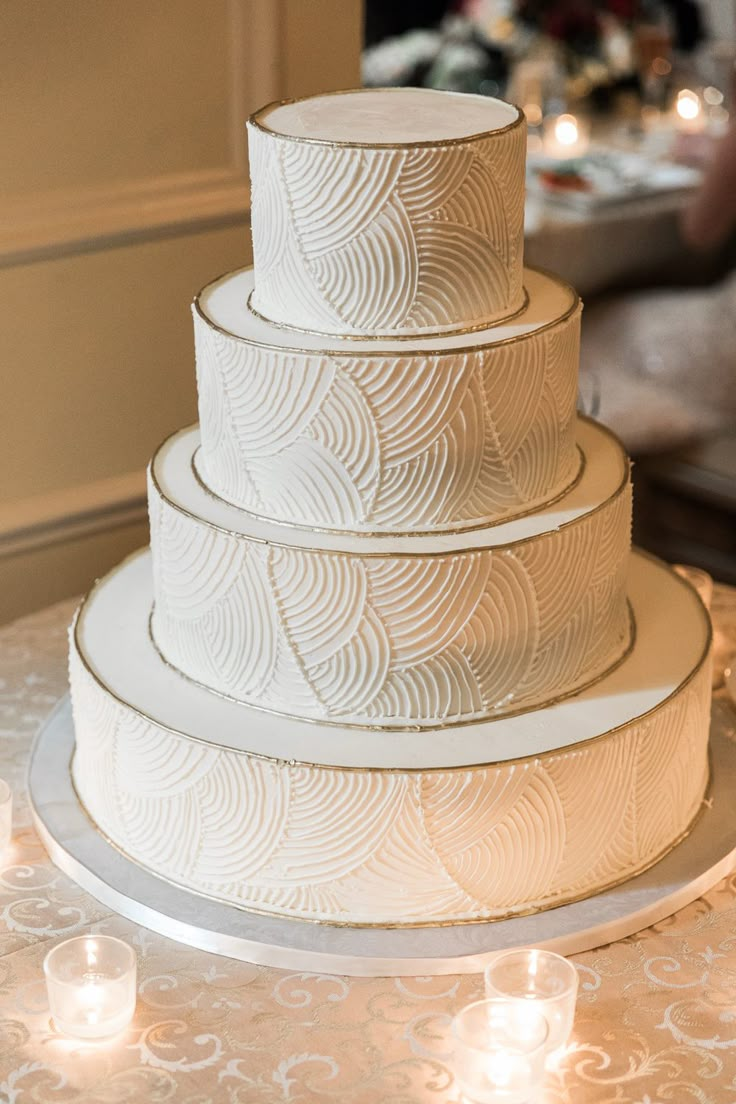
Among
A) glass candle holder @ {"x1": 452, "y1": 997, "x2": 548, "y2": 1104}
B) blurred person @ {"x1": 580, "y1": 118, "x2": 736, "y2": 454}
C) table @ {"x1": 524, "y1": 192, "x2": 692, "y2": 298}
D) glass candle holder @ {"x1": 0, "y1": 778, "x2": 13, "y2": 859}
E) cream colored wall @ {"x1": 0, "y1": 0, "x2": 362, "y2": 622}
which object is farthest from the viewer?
table @ {"x1": 524, "y1": 192, "x2": 692, "y2": 298}

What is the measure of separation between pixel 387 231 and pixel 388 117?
0.24 m

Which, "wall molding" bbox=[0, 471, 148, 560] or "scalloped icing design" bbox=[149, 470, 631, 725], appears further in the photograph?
"wall molding" bbox=[0, 471, 148, 560]

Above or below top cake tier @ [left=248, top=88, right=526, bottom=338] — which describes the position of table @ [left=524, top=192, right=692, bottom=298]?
below

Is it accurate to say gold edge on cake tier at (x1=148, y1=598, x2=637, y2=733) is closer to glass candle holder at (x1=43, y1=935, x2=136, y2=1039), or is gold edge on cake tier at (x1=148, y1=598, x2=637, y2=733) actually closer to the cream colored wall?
glass candle holder at (x1=43, y1=935, x2=136, y2=1039)

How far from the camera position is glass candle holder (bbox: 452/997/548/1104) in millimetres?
1901

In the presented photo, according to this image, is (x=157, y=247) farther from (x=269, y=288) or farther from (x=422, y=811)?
(x=422, y=811)

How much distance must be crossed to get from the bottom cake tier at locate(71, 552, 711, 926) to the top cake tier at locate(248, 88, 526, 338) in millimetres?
611

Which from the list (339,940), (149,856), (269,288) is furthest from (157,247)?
(339,940)

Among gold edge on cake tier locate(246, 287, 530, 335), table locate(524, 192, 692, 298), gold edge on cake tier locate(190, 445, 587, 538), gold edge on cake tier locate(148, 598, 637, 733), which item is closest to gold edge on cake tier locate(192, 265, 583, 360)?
gold edge on cake tier locate(246, 287, 530, 335)

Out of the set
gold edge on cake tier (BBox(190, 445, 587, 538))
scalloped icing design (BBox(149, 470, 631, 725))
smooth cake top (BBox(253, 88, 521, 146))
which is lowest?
scalloped icing design (BBox(149, 470, 631, 725))

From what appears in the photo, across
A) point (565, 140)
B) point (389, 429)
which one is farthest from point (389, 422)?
point (565, 140)

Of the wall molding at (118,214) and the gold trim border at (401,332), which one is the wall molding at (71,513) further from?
the gold trim border at (401,332)

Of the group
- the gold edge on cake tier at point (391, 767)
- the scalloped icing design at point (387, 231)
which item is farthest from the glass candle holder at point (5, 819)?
the scalloped icing design at point (387, 231)

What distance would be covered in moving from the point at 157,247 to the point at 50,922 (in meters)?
1.48
